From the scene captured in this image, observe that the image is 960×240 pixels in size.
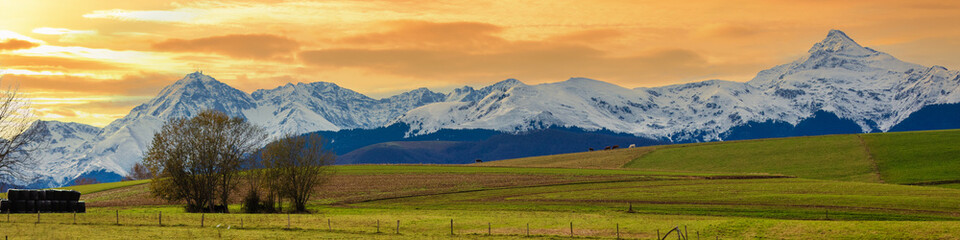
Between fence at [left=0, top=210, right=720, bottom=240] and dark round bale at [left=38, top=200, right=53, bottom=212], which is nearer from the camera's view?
fence at [left=0, top=210, right=720, bottom=240]

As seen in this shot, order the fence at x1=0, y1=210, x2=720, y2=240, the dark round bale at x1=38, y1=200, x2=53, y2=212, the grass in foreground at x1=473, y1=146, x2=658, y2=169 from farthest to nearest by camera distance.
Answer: the grass in foreground at x1=473, y1=146, x2=658, y2=169
the dark round bale at x1=38, y1=200, x2=53, y2=212
the fence at x1=0, y1=210, x2=720, y2=240

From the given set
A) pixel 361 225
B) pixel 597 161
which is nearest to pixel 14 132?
pixel 361 225

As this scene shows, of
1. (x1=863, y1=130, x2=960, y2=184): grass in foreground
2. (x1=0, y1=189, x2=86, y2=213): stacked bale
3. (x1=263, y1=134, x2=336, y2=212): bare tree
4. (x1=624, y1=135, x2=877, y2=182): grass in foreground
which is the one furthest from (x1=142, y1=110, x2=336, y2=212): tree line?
(x1=863, y1=130, x2=960, y2=184): grass in foreground

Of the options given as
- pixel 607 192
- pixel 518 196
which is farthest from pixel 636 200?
pixel 518 196

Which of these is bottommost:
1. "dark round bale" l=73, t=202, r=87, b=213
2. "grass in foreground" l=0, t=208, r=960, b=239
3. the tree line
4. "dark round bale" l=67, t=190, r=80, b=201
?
"grass in foreground" l=0, t=208, r=960, b=239

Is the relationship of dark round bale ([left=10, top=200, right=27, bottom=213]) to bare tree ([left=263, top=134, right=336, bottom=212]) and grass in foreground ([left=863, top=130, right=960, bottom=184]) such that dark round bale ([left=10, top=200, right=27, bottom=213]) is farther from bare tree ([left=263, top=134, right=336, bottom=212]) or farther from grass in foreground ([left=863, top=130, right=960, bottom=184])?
grass in foreground ([left=863, top=130, right=960, bottom=184])

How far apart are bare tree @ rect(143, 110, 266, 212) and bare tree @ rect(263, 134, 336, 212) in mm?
5393

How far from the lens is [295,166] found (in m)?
98.7

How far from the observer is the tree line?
96.8 meters

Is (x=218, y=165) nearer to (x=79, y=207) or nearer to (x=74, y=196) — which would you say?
(x=79, y=207)

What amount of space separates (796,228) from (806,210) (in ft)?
70.0

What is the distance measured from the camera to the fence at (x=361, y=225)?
65375 millimetres

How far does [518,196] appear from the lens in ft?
352

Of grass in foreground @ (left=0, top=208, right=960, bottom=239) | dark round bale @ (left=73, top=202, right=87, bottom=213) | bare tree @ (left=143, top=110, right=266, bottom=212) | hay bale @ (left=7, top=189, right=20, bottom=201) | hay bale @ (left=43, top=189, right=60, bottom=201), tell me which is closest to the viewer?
grass in foreground @ (left=0, top=208, right=960, bottom=239)
